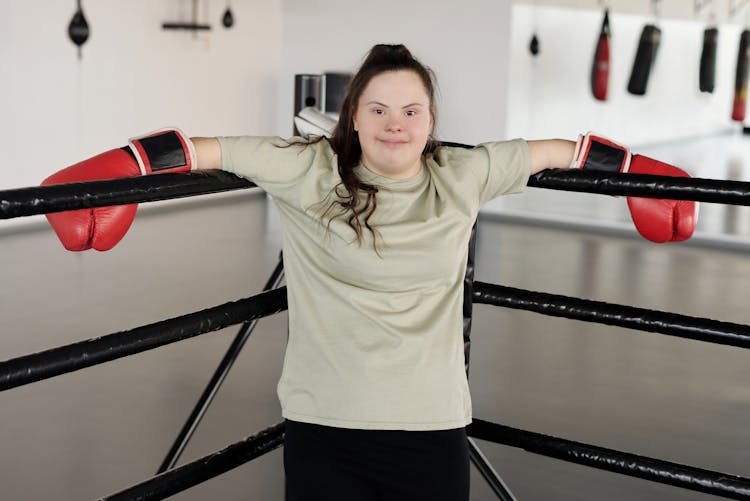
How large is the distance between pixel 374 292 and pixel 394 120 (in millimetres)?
279

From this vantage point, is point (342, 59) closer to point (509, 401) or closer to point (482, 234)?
point (482, 234)

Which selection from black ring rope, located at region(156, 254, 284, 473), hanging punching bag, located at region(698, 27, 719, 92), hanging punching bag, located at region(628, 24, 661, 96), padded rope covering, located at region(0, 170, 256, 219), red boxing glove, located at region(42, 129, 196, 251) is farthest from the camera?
hanging punching bag, located at region(698, 27, 719, 92)

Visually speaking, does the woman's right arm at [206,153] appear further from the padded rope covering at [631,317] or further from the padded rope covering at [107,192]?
the padded rope covering at [631,317]

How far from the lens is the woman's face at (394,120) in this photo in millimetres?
1618

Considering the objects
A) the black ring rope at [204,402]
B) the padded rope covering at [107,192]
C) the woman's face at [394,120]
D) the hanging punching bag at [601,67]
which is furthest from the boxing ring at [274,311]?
the hanging punching bag at [601,67]

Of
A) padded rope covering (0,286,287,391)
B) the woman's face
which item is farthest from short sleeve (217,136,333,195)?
padded rope covering (0,286,287,391)

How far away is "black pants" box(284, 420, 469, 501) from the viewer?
1.58m

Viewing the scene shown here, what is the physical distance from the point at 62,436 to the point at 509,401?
151 cm

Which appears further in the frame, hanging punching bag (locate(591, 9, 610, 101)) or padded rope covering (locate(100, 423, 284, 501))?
hanging punching bag (locate(591, 9, 610, 101))

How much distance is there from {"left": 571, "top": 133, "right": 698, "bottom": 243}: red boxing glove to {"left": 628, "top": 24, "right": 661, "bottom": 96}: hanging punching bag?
5.61m

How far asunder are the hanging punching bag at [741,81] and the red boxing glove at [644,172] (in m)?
5.84

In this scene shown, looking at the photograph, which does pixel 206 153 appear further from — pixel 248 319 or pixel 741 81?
pixel 741 81

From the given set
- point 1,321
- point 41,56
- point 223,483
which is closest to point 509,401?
point 223,483

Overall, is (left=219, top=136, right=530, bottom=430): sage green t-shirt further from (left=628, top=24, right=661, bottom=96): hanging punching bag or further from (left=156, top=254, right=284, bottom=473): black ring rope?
(left=628, top=24, right=661, bottom=96): hanging punching bag
